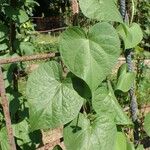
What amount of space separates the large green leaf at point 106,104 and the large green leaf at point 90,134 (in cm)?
4

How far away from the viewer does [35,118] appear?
1.60 meters

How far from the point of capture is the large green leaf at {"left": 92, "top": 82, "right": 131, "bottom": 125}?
69.6 inches

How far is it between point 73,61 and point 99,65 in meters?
0.09

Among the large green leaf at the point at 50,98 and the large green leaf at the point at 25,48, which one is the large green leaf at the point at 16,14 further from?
the large green leaf at the point at 50,98

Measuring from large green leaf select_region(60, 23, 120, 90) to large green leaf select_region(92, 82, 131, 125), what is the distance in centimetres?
18

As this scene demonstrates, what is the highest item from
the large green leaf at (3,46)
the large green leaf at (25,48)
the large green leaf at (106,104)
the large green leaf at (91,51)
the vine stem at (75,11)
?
the vine stem at (75,11)

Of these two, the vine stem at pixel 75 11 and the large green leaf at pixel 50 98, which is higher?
the vine stem at pixel 75 11

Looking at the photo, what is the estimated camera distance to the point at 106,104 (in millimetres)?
1788

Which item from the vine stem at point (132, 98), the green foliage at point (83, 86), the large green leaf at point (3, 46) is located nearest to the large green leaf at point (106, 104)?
the green foliage at point (83, 86)

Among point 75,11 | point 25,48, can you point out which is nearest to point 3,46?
point 25,48

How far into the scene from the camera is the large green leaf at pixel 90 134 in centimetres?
170

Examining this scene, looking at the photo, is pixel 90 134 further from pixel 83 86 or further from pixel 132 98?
pixel 132 98

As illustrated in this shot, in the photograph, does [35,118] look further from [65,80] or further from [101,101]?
[101,101]

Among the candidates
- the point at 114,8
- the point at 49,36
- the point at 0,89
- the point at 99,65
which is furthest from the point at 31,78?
the point at 49,36
